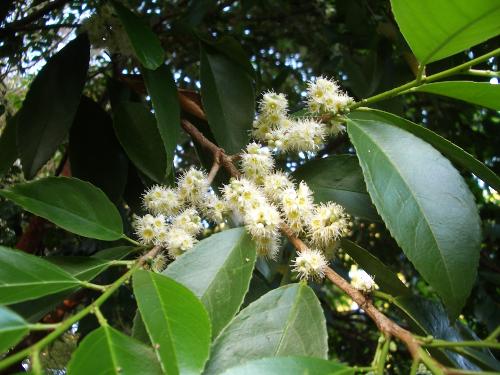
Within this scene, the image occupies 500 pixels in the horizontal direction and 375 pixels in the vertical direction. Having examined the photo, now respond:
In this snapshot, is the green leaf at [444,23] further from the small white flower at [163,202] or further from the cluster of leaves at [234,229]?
the small white flower at [163,202]

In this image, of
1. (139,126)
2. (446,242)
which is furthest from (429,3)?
(139,126)

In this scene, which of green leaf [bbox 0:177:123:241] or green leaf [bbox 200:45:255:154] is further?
green leaf [bbox 200:45:255:154]

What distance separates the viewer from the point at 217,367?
58cm

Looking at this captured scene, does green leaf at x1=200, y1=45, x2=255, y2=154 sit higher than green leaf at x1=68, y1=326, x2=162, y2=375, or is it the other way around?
green leaf at x1=200, y1=45, x2=255, y2=154

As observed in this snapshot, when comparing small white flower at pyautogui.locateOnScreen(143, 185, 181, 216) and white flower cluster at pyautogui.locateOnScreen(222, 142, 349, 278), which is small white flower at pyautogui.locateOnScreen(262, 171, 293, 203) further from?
small white flower at pyautogui.locateOnScreen(143, 185, 181, 216)

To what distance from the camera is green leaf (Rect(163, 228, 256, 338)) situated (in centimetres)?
64

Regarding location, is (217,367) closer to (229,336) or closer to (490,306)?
(229,336)

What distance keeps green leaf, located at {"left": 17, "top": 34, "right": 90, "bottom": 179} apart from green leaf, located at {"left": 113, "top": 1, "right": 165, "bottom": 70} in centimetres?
22

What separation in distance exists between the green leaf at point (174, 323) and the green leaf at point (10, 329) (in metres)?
0.11

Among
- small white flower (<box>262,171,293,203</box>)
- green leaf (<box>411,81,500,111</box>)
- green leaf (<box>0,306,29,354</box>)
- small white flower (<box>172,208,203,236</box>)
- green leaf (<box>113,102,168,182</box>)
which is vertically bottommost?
green leaf (<box>0,306,29,354</box>)

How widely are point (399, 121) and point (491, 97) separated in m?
0.13

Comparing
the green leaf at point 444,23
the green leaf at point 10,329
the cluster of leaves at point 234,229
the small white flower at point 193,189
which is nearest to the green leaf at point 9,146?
the cluster of leaves at point 234,229

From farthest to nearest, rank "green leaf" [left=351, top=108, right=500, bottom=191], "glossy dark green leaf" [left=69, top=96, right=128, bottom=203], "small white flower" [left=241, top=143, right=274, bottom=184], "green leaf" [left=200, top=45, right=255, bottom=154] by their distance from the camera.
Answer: "glossy dark green leaf" [left=69, top=96, right=128, bottom=203], "green leaf" [left=200, top=45, right=255, bottom=154], "small white flower" [left=241, top=143, right=274, bottom=184], "green leaf" [left=351, top=108, right=500, bottom=191]

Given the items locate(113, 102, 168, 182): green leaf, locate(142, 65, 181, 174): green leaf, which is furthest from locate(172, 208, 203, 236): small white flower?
locate(113, 102, 168, 182): green leaf
